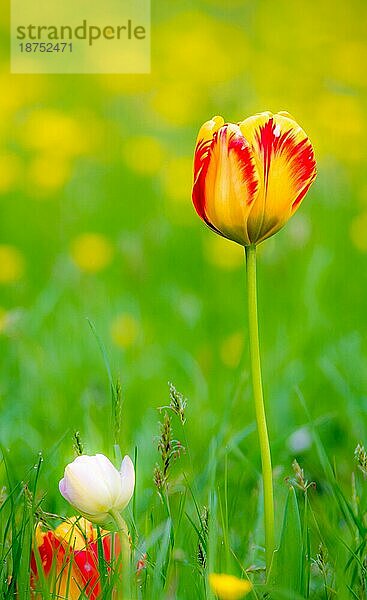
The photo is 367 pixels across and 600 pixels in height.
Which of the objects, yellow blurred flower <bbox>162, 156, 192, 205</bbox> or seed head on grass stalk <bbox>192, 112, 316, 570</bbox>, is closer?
seed head on grass stalk <bbox>192, 112, 316, 570</bbox>

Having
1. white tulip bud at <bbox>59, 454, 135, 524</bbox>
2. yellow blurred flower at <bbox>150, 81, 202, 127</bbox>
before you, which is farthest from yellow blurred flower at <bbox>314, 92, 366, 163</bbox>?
white tulip bud at <bbox>59, 454, 135, 524</bbox>

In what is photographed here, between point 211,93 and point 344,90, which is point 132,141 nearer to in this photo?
point 211,93

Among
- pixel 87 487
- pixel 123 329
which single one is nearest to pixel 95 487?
pixel 87 487

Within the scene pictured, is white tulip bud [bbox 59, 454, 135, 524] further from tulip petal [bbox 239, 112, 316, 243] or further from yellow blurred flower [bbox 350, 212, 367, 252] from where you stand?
yellow blurred flower [bbox 350, 212, 367, 252]

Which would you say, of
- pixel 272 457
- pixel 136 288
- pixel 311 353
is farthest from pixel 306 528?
pixel 136 288

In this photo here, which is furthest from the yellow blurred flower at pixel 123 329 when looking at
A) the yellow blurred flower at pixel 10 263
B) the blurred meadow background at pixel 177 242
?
the yellow blurred flower at pixel 10 263

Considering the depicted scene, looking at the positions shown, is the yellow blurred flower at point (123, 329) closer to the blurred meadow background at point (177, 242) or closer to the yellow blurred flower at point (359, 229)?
the blurred meadow background at point (177, 242)

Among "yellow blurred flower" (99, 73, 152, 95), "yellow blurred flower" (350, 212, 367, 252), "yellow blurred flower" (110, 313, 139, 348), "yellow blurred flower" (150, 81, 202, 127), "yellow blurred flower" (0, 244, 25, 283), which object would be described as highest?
"yellow blurred flower" (99, 73, 152, 95)
